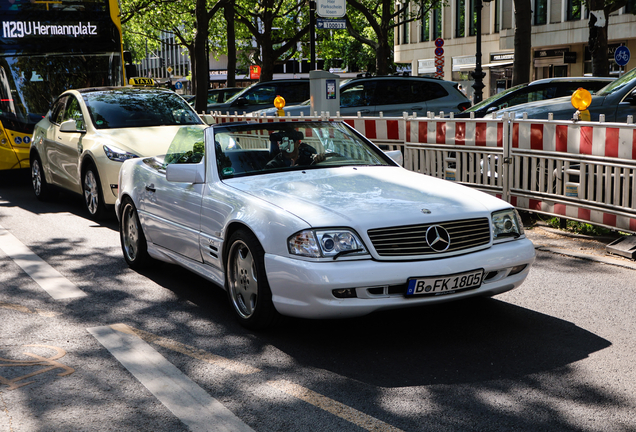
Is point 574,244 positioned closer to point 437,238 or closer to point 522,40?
point 437,238

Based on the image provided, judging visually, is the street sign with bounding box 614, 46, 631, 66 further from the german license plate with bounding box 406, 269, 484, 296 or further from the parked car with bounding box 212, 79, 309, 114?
the german license plate with bounding box 406, 269, 484, 296

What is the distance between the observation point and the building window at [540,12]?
137 feet

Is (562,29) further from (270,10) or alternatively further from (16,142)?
(16,142)

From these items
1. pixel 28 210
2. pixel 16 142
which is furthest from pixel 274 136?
pixel 16 142

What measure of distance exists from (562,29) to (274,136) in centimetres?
3742

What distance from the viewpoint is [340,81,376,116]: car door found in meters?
18.3

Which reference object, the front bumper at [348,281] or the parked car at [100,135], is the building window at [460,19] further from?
the front bumper at [348,281]

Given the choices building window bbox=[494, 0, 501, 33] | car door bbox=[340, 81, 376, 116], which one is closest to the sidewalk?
car door bbox=[340, 81, 376, 116]

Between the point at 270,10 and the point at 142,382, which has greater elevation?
the point at 270,10

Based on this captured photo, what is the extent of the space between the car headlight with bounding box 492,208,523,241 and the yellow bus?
10.8 m

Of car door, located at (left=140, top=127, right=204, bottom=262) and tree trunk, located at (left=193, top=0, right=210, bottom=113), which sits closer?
car door, located at (left=140, top=127, right=204, bottom=262)

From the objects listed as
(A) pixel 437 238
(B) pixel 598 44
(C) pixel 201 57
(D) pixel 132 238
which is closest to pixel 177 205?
(D) pixel 132 238

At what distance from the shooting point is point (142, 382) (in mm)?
4336

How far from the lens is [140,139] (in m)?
10.3
